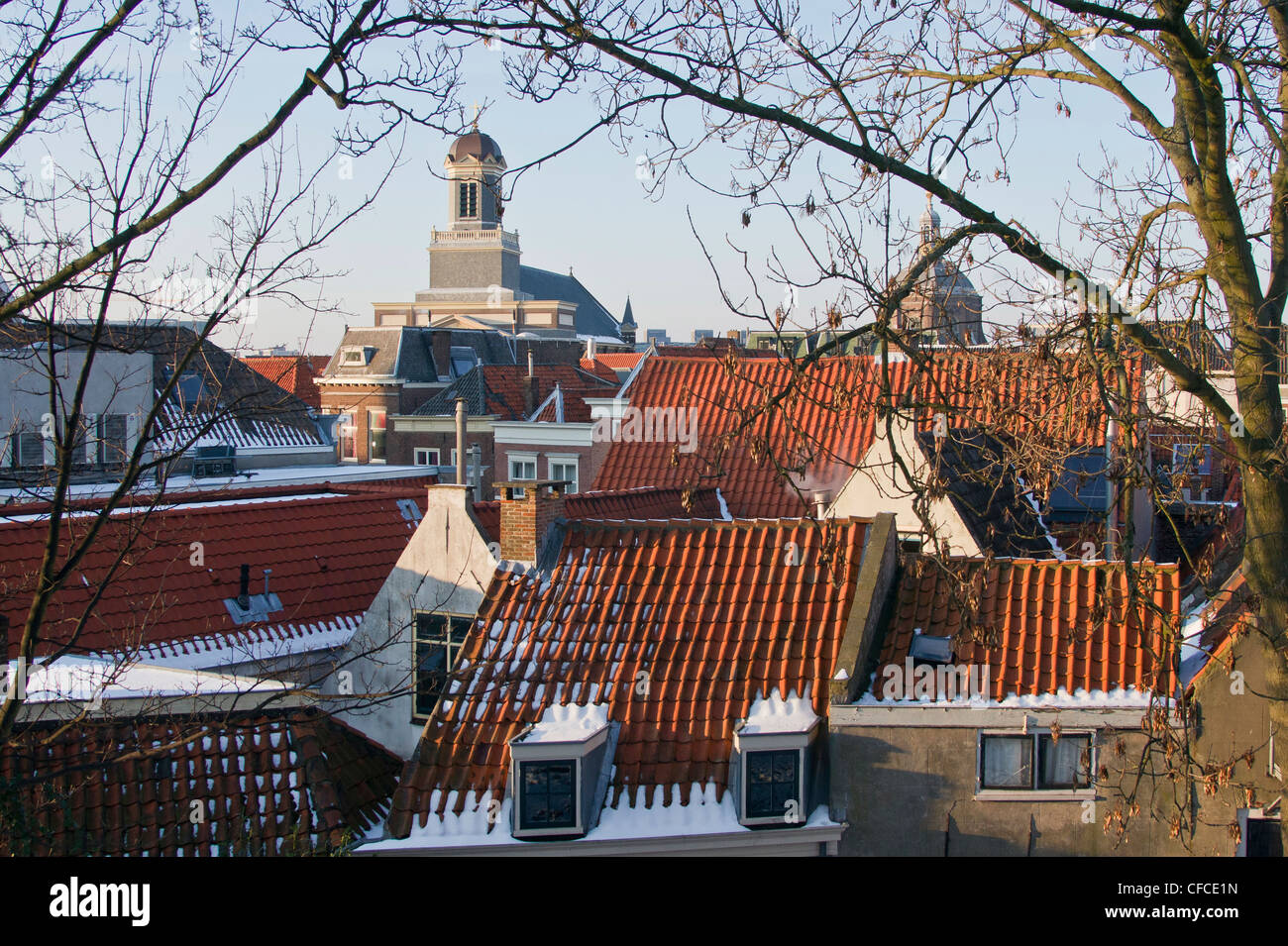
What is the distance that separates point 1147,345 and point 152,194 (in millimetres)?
5499

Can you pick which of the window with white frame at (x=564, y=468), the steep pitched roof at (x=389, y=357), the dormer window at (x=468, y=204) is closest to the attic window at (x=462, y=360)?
the steep pitched roof at (x=389, y=357)

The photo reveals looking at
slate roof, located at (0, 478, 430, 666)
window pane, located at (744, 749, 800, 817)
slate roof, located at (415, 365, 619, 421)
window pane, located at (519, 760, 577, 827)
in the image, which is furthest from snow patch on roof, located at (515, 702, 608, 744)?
slate roof, located at (415, 365, 619, 421)

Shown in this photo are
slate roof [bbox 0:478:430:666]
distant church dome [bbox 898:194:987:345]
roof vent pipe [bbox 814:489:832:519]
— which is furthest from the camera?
roof vent pipe [bbox 814:489:832:519]

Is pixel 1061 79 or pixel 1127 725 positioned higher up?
pixel 1061 79

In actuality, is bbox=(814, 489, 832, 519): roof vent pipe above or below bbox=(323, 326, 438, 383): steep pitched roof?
below

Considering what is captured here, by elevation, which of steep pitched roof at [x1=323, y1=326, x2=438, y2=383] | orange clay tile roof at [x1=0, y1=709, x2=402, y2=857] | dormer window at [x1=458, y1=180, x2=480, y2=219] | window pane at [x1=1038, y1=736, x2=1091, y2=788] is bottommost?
orange clay tile roof at [x1=0, y1=709, x2=402, y2=857]

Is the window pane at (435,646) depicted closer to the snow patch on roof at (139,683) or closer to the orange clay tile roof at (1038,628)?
the snow patch on roof at (139,683)

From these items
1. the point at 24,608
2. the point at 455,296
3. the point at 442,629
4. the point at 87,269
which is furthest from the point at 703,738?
the point at 455,296

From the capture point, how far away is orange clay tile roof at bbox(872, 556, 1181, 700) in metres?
12.0

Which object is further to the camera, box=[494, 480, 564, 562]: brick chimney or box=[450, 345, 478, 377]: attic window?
box=[450, 345, 478, 377]: attic window

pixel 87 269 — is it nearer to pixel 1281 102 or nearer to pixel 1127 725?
pixel 1281 102

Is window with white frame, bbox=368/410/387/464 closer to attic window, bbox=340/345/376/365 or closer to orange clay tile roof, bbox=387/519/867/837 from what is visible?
attic window, bbox=340/345/376/365

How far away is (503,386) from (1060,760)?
3832 centimetres

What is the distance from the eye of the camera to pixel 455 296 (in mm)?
112438
